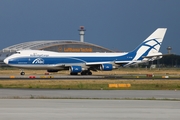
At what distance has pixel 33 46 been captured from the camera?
15775 centimetres

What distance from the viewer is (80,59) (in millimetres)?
67938

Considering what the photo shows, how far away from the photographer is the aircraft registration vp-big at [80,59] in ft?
215

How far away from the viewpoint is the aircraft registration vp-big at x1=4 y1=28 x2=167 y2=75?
215ft

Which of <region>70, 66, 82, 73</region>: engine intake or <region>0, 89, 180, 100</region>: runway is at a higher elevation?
<region>70, 66, 82, 73</region>: engine intake

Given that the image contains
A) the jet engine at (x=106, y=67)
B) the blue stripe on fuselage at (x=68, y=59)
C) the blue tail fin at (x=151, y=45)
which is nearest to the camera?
the blue stripe on fuselage at (x=68, y=59)

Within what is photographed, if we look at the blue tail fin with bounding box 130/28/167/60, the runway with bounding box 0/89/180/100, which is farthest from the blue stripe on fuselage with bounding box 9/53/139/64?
the runway with bounding box 0/89/180/100
